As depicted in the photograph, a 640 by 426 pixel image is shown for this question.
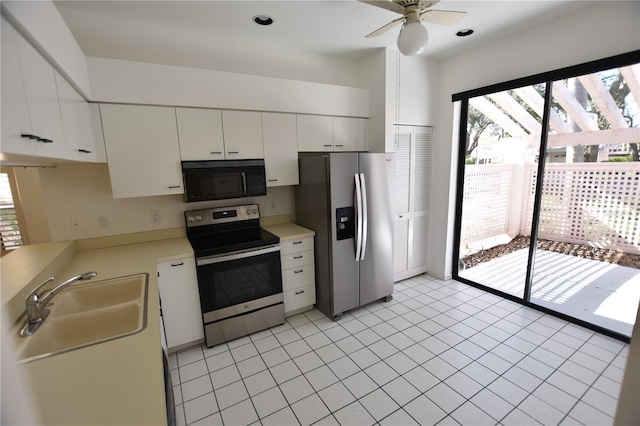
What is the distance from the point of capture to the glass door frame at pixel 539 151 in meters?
2.22

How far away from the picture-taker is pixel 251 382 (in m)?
2.07

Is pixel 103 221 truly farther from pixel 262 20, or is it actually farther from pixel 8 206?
pixel 262 20

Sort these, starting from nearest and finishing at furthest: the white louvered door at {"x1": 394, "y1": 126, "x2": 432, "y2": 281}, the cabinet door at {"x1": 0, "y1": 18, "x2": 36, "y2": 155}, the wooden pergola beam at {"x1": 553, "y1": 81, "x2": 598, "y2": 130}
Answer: the cabinet door at {"x1": 0, "y1": 18, "x2": 36, "y2": 155}
the wooden pergola beam at {"x1": 553, "y1": 81, "x2": 598, "y2": 130}
the white louvered door at {"x1": 394, "y1": 126, "x2": 432, "y2": 281}

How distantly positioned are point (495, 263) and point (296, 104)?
3303mm

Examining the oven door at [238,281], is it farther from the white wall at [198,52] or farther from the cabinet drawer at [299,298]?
the white wall at [198,52]

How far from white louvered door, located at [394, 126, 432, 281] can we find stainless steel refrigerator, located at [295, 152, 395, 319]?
44 cm

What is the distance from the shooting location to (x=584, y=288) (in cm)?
291

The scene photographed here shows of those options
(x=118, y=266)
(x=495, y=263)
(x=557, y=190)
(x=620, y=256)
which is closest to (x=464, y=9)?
(x=557, y=190)

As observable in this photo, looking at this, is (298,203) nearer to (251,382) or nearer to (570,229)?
(251,382)

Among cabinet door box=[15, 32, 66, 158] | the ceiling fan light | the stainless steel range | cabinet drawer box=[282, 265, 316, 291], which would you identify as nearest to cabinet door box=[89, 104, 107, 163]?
cabinet door box=[15, 32, 66, 158]

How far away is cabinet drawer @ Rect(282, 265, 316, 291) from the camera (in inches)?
110

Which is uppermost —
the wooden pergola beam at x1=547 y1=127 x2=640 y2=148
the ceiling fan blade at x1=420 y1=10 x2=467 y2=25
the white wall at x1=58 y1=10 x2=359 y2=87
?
the white wall at x1=58 y1=10 x2=359 y2=87

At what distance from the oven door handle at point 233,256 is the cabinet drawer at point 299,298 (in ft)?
1.73

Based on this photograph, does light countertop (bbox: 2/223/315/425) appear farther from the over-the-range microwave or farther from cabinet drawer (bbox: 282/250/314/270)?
cabinet drawer (bbox: 282/250/314/270)
